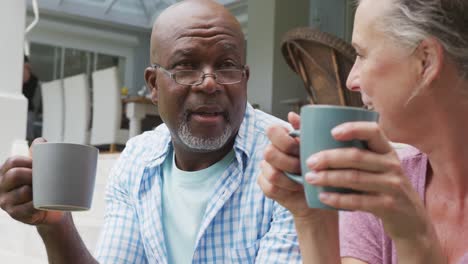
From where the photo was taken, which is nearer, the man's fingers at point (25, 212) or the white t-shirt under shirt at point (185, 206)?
the man's fingers at point (25, 212)

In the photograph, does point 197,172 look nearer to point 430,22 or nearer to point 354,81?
point 354,81

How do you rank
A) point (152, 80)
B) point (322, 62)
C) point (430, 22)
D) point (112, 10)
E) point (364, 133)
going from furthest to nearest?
1. point (112, 10)
2. point (322, 62)
3. point (152, 80)
4. point (430, 22)
5. point (364, 133)

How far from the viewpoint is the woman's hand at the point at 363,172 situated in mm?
564

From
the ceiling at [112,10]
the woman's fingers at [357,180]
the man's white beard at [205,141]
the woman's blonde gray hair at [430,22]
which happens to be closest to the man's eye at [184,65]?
the man's white beard at [205,141]

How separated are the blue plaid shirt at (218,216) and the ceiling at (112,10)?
8545mm

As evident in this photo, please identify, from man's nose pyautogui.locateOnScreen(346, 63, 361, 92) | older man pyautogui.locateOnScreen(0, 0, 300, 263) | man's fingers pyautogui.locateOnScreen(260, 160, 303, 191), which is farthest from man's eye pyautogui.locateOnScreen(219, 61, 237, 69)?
man's fingers pyautogui.locateOnScreen(260, 160, 303, 191)

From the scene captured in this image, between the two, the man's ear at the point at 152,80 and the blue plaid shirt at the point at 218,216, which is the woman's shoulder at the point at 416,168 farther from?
the man's ear at the point at 152,80

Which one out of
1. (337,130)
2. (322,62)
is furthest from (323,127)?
(322,62)

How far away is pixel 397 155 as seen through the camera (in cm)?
62

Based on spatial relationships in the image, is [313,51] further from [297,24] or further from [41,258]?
[297,24]

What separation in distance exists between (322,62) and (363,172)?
3.22 m

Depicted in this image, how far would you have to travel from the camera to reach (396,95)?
0.82 meters

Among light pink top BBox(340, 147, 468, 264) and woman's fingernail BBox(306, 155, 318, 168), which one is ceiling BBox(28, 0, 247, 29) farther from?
woman's fingernail BBox(306, 155, 318, 168)

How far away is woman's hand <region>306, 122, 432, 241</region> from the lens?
1.85 feet
